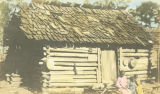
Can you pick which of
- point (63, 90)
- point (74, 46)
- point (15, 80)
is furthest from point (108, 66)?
point (15, 80)

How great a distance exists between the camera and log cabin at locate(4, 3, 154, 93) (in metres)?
13.2

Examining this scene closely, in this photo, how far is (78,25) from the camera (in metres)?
14.6

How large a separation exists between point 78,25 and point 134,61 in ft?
11.4

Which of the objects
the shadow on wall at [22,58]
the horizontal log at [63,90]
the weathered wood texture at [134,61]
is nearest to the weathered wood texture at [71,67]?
the horizontal log at [63,90]

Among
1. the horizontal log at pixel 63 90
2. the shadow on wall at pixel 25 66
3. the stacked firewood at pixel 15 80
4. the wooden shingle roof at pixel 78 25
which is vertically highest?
the wooden shingle roof at pixel 78 25

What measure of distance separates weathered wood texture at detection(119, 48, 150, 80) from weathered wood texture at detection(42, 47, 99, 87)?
4.92ft

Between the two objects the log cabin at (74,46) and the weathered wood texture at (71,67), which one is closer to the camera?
the weathered wood texture at (71,67)

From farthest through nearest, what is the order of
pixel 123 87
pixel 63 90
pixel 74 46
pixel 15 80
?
pixel 15 80, pixel 74 46, pixel 63 90, pixel 123 87

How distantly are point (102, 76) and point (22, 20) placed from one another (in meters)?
4.69

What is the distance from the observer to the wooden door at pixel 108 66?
46.9 ft

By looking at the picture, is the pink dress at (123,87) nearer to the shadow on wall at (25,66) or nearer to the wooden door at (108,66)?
the wooden door at (108,66)

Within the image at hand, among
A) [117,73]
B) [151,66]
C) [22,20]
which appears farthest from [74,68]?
[151,66]

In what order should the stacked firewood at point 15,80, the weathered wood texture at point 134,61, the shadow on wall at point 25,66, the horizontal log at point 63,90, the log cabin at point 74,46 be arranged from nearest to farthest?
the horizontal log at point 63,90, the log cabin at point 74,46, the shadow on wall at point 25,66, the stacked firewood at point 15,80, the weathered wood texture at point 134,61

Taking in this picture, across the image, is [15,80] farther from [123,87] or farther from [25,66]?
[123,87]
